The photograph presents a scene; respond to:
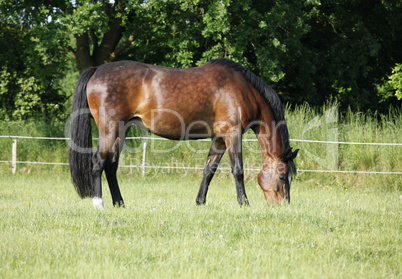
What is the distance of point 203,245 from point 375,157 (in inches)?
356

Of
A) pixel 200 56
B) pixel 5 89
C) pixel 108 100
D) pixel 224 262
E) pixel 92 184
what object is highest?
pixel 200 56

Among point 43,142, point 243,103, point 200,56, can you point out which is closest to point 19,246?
point 243,103

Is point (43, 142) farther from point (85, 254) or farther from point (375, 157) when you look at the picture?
point (85, 254)

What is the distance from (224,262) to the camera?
3.92 metres

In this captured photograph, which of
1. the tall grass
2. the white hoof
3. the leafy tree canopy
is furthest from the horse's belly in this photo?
the leafy tree canopy

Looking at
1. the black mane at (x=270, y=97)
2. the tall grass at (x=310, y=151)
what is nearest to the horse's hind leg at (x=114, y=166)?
the black mane at (x=270, y=97)

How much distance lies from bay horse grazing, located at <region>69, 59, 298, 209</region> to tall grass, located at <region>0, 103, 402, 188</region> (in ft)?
18.5

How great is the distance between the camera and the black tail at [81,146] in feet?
22.1

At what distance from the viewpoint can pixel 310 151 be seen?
12.7m

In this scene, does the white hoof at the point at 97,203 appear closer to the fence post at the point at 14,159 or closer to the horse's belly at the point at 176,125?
the horse's belly at the point at 176,125

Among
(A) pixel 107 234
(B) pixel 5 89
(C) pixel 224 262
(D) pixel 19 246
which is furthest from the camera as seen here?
(B) pixel 5 89

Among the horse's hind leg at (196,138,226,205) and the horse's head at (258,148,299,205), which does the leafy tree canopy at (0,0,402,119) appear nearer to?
the horse's hind leg at (196,138,226,205)

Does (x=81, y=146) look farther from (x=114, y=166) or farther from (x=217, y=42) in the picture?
(x=217, y=42)

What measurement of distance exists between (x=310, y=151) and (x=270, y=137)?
19.5 feet
